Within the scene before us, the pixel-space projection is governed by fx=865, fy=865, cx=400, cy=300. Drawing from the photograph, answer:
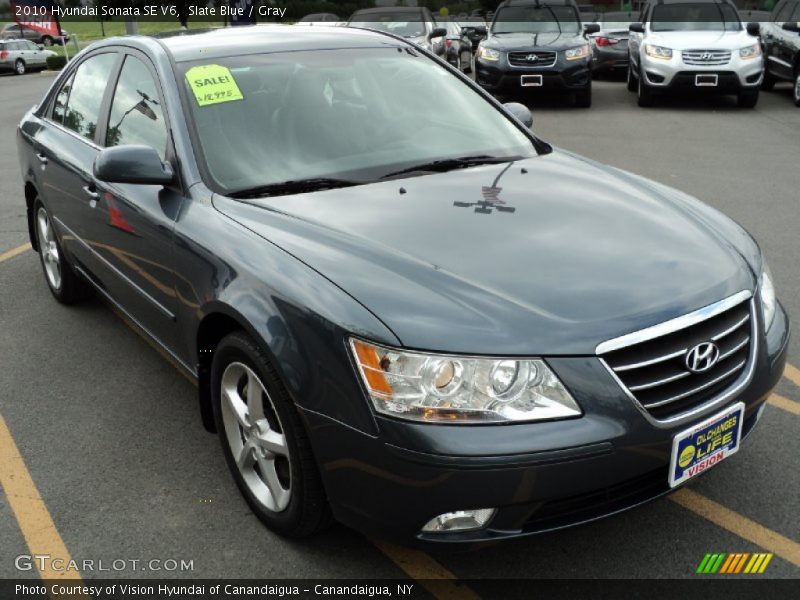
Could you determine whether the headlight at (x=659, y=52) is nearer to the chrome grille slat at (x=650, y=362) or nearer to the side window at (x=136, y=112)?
the side window at (x=136, y=112)

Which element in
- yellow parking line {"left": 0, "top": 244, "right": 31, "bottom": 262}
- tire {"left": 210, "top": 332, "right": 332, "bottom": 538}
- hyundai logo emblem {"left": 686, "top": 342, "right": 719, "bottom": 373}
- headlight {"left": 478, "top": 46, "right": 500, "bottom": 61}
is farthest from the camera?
headlight {"left": 478, "top": 46, "right": 500, "bottom": 61}

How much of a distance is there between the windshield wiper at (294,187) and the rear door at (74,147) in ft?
4.24

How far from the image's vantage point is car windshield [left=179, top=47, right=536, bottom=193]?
11.1 feet

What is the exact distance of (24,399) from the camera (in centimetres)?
421

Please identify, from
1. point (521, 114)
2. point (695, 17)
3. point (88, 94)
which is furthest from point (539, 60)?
point (88, 94)

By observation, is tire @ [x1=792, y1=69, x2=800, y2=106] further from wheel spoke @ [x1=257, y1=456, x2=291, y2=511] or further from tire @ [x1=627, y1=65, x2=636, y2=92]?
wheel spoke @ [x1=257, y1=456, x2=291, y2=511]

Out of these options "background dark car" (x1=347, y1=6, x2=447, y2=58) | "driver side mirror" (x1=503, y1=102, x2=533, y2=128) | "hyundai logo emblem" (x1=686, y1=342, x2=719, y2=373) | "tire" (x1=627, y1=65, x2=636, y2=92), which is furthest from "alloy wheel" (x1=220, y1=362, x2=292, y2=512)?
"background dark car" (x1=347, y1=6, x2=447, y2=58)

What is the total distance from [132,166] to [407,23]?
14.5 metres

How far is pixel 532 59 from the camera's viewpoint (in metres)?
13.3

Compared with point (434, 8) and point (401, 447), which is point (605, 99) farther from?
point (434, 8)

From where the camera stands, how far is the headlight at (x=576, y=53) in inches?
518

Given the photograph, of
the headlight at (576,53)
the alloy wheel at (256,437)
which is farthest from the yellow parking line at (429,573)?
the headlight at (576,53)

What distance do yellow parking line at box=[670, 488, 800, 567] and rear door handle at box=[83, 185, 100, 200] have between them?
2.86 metres

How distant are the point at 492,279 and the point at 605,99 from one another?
1313cm
